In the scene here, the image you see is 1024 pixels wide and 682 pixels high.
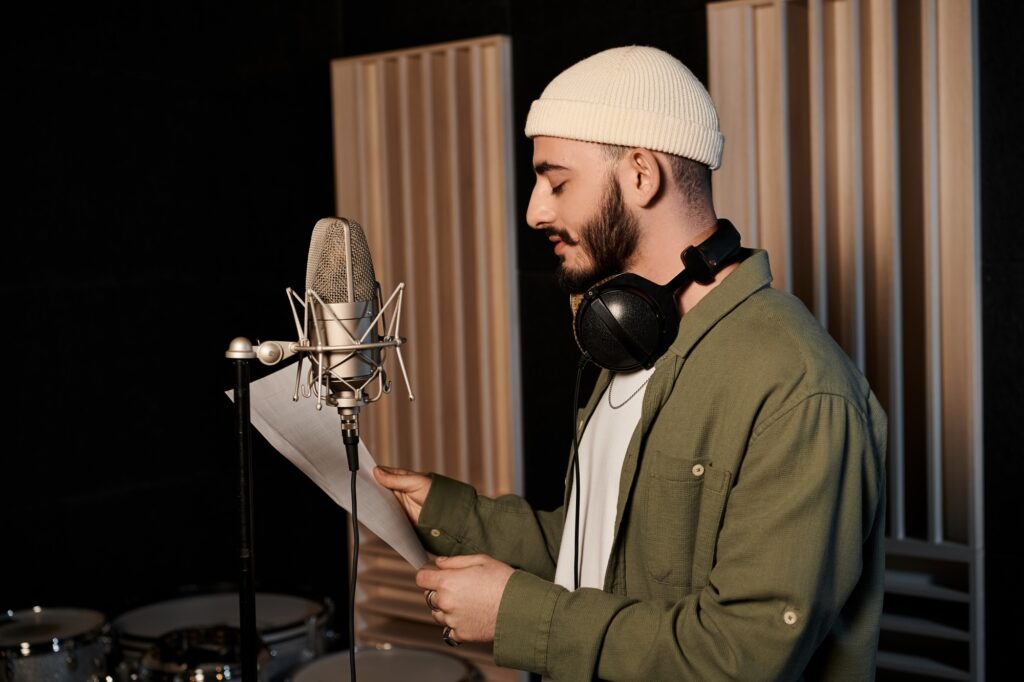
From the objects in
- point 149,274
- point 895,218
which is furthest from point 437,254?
point 895,218

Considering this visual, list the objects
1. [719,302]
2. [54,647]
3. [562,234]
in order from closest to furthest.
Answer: [719,302], [562,234], [54,647]

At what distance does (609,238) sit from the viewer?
165 centimetres

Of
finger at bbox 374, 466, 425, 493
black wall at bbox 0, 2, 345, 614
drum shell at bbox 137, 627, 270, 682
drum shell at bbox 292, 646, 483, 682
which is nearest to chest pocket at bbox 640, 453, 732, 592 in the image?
finger at bbox 374, 466, 425, 493

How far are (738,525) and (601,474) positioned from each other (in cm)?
35

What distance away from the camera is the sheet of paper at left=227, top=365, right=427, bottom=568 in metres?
1.54

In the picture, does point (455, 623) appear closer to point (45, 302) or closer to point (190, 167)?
point (45, 302)

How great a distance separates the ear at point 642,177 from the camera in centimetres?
163

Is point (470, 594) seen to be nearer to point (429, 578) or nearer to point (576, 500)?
point (429, 578)

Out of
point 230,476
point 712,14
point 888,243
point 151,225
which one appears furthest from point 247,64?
point 888,243

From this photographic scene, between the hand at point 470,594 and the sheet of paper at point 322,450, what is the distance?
0.16 metres

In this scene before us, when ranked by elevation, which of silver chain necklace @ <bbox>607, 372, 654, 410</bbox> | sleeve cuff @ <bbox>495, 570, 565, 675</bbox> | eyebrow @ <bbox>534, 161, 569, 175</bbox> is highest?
eyebrow @ <bbox>534, 161, 569, 175</bbox>

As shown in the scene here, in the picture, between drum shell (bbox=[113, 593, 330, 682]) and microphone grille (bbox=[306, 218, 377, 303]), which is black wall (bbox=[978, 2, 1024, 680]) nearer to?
drum shell (bbox=[113, 593, 330, 682])

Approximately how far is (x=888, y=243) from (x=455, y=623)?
1.58m

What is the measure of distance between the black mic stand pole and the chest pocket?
0.54m
